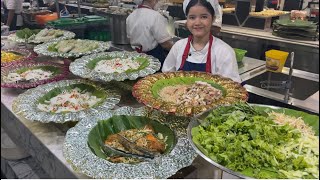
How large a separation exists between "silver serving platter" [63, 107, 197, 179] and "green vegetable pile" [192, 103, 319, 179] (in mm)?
95

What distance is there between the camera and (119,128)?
1149 mm

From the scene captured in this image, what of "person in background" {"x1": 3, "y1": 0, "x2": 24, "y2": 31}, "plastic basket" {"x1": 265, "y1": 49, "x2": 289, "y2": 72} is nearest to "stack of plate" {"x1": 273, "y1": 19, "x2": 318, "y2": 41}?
"plastic basket" {"x1": 265, "y1": 49, "x2": 289, "y2": 72}

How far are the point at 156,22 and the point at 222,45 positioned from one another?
0.85 metres

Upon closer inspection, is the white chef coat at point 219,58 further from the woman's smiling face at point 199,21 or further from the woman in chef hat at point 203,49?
the woman's smiling face at point 199,21

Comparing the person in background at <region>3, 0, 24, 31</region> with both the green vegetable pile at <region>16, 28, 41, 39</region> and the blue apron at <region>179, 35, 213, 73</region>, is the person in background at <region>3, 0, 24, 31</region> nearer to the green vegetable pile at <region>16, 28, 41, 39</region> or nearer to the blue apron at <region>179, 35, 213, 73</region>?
the green vegetable pile at <region>16, 28, 41, 39</region>

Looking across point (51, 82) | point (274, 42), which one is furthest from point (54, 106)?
point (274, 42)

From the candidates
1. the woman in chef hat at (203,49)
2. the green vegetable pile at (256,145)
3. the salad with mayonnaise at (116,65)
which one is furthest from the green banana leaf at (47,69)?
the green vegetable pile at (256,145)

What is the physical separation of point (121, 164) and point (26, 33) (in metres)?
1.61

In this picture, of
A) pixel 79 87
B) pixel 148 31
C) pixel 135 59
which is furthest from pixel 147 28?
pixel 79 87

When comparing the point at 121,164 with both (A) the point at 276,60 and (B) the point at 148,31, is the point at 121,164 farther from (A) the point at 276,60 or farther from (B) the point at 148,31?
(A) the point at 276,60

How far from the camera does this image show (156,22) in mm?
2408

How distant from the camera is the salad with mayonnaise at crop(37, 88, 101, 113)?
131 centimetres

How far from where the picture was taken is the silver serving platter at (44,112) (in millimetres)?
1192

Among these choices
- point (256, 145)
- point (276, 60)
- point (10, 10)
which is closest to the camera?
point (256, 145)
